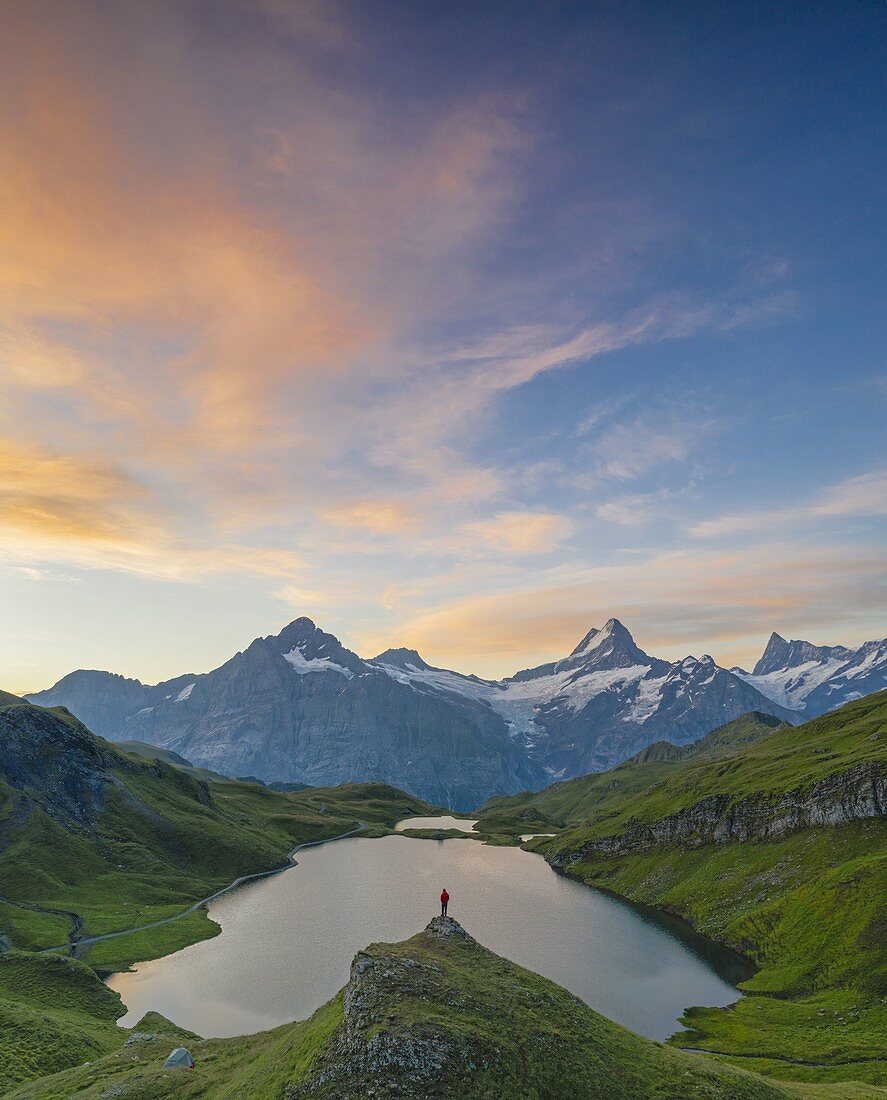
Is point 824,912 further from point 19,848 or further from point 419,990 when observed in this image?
point 19,848

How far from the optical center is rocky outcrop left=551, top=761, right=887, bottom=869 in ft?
407

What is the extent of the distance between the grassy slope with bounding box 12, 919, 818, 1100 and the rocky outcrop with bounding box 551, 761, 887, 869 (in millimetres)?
94010

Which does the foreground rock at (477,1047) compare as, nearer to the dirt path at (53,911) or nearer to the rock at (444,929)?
the rock at (444,929)

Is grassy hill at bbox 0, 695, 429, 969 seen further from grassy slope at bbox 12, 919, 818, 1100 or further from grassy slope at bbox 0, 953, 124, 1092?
grassy slope at bbox 12, 919, 818, 1100

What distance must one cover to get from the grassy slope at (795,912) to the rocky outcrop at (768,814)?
270 cm

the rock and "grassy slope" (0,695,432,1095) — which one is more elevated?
the rock

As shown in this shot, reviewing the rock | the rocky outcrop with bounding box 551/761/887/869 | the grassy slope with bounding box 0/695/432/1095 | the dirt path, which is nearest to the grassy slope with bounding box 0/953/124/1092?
the grassy slope with bounding box 0/695/432/1095

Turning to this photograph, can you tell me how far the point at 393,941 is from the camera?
110 m

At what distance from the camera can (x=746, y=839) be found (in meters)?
146

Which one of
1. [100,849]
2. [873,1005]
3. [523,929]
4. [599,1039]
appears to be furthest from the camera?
[100,849]

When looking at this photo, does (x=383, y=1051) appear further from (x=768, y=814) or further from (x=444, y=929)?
(x=768, y=814)

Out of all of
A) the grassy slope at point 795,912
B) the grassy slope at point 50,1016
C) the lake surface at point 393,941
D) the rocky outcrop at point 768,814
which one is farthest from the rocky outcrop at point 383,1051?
the rocky outcrop at point 768,814

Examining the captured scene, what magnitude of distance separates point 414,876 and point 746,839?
302 ft

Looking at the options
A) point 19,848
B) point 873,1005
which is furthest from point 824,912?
point 19,848
